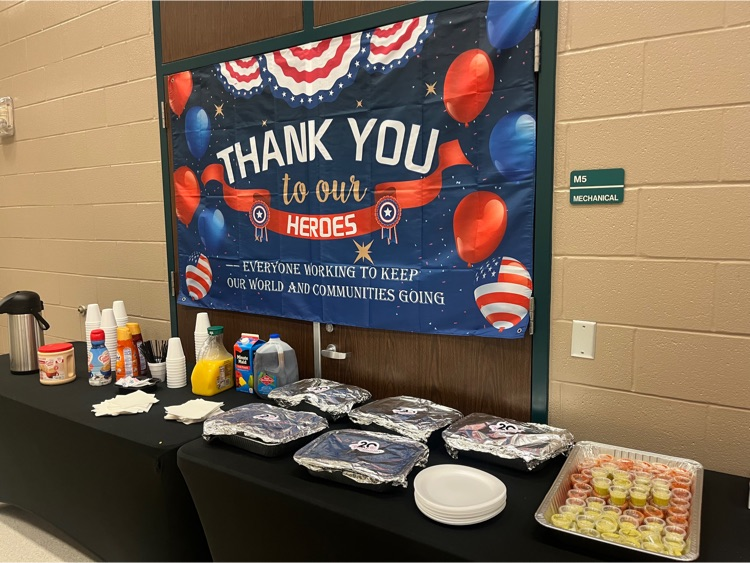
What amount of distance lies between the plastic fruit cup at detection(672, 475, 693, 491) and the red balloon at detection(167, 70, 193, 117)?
7.44ft

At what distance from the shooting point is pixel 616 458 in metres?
1.46

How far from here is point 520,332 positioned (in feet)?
5.48

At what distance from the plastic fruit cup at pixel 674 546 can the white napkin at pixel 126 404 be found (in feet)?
5.32

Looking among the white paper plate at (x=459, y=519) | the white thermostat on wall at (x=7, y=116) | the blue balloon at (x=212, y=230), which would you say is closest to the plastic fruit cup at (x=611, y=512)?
the white paper plate at (x=459, y=519)

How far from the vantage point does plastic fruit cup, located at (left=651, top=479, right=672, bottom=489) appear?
4.11ft

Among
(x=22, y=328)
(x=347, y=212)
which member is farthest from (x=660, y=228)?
(x=22, y=328)

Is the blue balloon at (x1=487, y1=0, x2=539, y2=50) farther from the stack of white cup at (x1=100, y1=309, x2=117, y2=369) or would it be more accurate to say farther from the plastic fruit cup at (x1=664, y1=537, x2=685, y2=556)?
the stack of white cup at (x1=100, y1=309, x2=117, y2=369)

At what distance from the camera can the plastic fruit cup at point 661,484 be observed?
1.25 meters

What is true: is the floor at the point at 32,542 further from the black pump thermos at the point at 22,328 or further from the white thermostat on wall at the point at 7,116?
the white thermostat on wall at the point at 7,116

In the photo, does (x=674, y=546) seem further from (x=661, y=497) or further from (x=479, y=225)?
(x=479, y=225)

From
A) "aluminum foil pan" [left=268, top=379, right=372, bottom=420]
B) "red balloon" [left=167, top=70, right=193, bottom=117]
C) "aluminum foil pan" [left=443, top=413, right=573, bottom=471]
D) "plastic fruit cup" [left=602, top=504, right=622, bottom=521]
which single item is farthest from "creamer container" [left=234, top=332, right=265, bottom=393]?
"plastic fruit cup" [left=602, top=504, right=622, bottom=521]

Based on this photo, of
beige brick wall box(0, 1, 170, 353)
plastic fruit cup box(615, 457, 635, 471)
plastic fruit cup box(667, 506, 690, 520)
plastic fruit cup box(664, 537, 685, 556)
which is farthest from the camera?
beige brick wall box(0, 1, 170, 353)

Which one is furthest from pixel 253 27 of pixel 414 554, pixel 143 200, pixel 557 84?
pixel 414 554

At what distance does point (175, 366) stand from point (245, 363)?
0.31m
